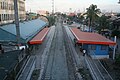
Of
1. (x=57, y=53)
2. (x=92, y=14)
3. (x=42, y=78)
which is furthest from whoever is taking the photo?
(x=92, y=14)

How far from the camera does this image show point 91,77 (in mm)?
25703

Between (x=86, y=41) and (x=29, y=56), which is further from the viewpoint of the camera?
(x=86, y=41)

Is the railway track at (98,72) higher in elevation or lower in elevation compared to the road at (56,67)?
lower

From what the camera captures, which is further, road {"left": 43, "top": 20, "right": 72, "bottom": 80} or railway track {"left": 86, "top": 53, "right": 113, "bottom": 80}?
railway track {"left": 86, "top": 53, "right": 113, "bottom": 80}

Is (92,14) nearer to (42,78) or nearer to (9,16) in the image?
(9,16)

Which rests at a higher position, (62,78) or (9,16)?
(9,16)

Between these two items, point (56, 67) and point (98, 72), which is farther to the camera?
point (56, 67)

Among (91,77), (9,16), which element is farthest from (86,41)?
(9,16)

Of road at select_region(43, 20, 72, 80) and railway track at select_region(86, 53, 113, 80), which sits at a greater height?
road at select_region(43, 20, 72, 80)

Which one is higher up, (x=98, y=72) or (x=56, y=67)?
(x=56, y=67)

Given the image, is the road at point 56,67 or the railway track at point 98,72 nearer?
the road at point 56,67

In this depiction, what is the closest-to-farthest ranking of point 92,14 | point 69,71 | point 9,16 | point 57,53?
point 69,71
point 57,53
point 9,16
point 92,14

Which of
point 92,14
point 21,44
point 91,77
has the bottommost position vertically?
point 91,77

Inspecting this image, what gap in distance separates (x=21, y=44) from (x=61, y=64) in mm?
7843
